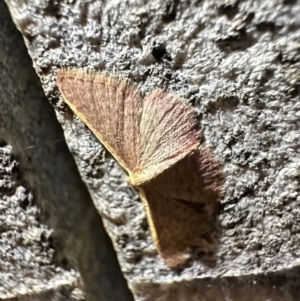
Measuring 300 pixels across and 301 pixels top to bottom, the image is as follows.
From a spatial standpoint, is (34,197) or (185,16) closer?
(185,16)

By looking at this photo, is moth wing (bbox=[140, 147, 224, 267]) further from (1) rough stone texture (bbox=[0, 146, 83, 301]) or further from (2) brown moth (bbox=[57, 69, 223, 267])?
(1) rough stone texture (bbox=[0, 146, 83, 301])

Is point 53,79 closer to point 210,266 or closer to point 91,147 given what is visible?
point 91,147

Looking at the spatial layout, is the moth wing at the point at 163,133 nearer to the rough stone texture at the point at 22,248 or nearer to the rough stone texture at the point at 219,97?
the rough stone texture at the point at 219,97

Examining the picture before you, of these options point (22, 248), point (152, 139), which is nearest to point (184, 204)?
point (152, 139)

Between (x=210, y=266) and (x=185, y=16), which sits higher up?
(x=185, y=16)

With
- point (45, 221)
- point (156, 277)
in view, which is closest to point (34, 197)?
point (45, 221)

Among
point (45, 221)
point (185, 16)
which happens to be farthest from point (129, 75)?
point (45, 221)

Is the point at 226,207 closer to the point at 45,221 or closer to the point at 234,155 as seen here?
the point at 234,155

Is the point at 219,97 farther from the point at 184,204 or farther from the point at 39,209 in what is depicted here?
the point at 39,209
